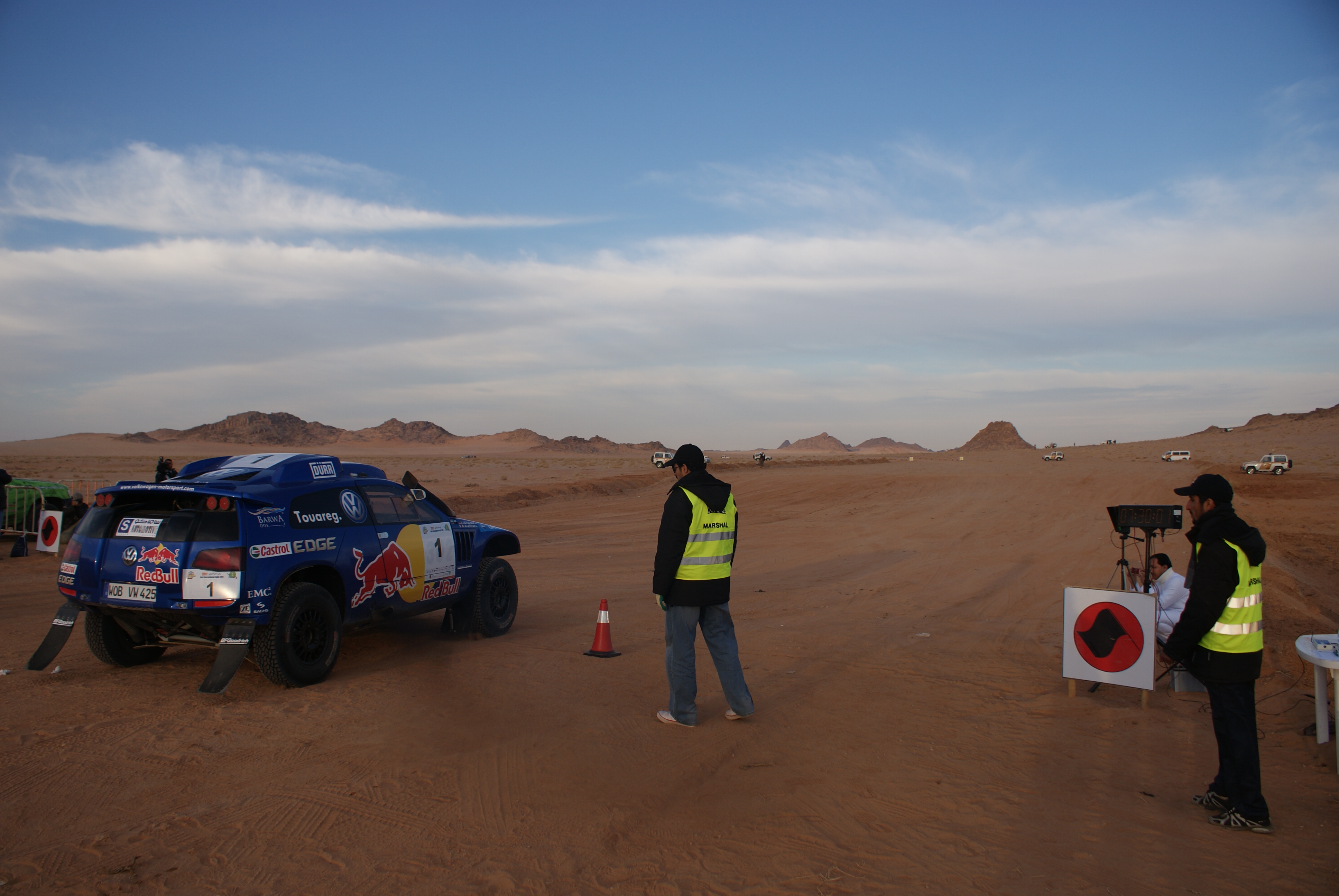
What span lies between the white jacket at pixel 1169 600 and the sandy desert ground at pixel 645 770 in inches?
30.3

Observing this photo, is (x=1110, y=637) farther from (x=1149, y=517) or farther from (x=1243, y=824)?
(x=1243, y=824)

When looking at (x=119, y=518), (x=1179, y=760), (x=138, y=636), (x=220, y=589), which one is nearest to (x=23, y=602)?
(x=138, y=636)

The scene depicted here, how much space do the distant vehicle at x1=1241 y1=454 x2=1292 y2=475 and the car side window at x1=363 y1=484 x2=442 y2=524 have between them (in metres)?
41.0

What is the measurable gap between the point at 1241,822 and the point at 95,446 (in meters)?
149

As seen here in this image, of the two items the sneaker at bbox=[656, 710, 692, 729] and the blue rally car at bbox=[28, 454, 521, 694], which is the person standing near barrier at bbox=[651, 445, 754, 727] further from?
the blue rally car at bbox=[28, 454, 521, 694]

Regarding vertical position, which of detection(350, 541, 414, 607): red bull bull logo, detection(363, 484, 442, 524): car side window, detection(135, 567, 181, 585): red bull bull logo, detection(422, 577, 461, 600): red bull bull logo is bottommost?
detection(422, 577, 461, 600): red bull bull logo

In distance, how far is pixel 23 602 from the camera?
10.8 meters

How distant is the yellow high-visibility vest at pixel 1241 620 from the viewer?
15.2ft

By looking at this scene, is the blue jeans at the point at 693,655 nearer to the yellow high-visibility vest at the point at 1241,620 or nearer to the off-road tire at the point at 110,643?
the yellow high-visibility vest at the point at 1241,620

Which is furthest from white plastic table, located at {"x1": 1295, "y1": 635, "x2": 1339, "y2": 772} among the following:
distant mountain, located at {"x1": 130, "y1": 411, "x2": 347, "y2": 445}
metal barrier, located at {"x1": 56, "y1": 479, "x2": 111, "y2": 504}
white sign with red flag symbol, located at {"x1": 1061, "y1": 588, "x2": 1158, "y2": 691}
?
distant mountain, located at {"x1": 130, "y1": 411, "x2": 347, "y2": 445}

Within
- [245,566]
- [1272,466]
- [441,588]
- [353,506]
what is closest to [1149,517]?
[441,588]

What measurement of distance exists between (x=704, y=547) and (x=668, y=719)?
1.43 metres

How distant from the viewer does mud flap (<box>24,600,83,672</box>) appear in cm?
690

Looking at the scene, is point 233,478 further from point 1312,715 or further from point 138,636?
point 1312,715
